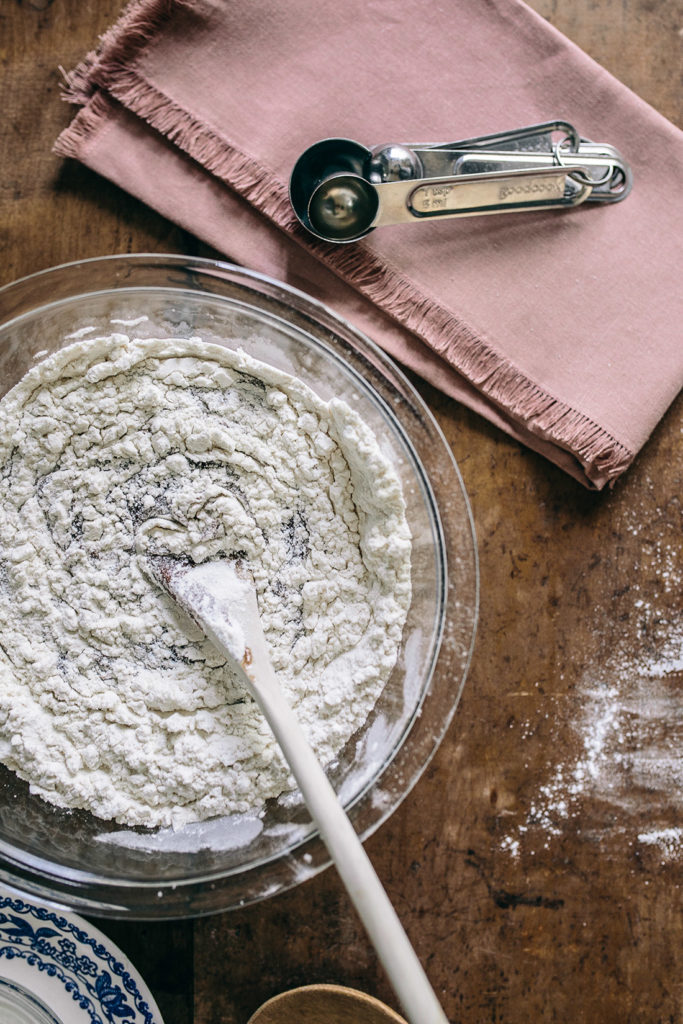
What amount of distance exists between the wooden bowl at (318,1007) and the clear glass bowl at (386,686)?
15cm

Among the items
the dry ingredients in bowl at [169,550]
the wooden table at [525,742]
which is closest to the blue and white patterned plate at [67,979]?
the wooden table at [525,742]

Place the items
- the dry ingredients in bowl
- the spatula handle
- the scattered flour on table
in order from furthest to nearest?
the scattered flour on table < the dry ingredients in bowl < the spatula handle

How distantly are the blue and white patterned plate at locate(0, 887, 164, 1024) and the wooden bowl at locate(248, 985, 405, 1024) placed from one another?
13 cm

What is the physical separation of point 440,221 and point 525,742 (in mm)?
638

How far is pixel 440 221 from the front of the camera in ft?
3.02

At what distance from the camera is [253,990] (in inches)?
36.3

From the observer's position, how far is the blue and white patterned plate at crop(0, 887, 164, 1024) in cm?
87

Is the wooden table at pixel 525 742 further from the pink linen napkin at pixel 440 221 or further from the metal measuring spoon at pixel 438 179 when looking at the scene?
the metal measuring spoon at pixel 438 179

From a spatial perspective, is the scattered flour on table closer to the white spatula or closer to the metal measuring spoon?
the white spatula

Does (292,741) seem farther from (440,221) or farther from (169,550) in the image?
(440,221)

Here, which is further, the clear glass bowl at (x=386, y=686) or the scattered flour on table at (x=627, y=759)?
the scattered flour on table at (x=627, y=759)

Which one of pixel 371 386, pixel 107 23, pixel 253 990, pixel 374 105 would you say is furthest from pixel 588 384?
pixel 253 990

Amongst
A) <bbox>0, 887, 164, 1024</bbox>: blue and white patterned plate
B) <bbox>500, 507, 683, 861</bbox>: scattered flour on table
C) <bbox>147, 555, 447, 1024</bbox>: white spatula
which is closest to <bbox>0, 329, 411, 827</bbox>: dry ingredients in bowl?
<bbox>147, 555, 447, 1024</bbox>: white spatula

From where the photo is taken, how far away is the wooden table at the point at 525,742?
93cm
